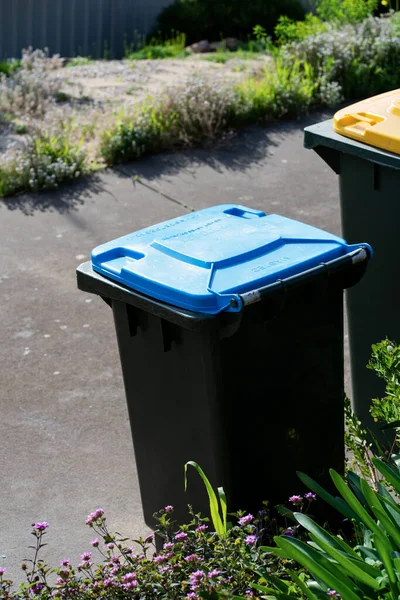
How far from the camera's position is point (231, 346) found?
2.91 metres

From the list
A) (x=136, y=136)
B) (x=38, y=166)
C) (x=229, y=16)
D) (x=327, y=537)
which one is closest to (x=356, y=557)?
(x=327, y=537)

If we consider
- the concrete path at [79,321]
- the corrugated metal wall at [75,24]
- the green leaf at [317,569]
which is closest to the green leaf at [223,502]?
the green leaf at [317,569]

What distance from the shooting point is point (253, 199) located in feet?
22.7

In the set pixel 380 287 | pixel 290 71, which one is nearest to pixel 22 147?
pixel 290 71

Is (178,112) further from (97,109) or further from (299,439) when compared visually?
(299,439)

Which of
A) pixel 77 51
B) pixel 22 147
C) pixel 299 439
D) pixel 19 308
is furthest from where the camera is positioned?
pixel 77 51

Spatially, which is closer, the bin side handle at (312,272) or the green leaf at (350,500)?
the green leaf at (350,500)

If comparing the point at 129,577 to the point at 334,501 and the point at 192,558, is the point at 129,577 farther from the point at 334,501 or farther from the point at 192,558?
the point at 334,501

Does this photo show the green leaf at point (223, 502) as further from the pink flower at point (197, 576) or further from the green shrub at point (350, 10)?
the green shrub at point (350, 10)

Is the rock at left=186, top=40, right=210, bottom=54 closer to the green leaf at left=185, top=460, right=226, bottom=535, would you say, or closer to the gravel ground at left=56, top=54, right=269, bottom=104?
the gravel ground at left=56, top=54, right=269, bottom=104

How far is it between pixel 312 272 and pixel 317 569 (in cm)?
99

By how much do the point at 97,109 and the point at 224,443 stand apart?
6537 mm

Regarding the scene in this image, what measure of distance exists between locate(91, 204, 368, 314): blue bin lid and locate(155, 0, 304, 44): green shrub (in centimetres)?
1233

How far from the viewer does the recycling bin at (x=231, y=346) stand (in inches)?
113
